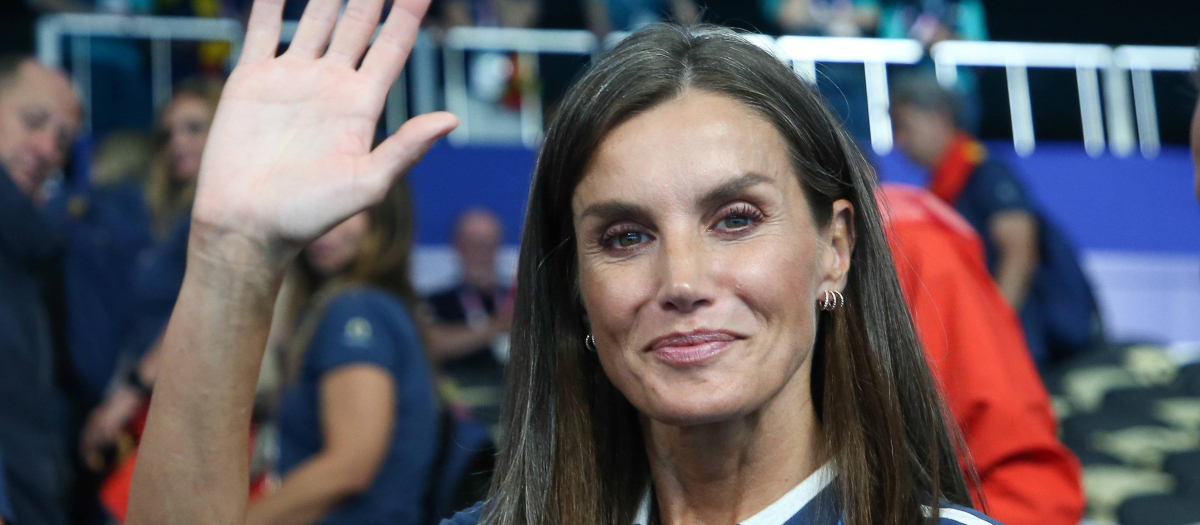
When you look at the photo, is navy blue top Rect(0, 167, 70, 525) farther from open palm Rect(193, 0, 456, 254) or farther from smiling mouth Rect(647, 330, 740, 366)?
smiling mouth Rect(647, 330, 740, 366)

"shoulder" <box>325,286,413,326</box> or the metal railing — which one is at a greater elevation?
the metal railing

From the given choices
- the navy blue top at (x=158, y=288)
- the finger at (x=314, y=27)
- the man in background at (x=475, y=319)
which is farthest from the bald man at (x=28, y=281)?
the man in background at (x=475, y=319)

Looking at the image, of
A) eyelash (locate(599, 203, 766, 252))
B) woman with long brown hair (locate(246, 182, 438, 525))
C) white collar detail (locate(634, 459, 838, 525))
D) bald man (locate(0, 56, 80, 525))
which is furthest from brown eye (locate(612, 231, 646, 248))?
bald man (locate(0, 56, 80, 525))

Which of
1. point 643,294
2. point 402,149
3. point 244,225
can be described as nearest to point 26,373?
point 244,225

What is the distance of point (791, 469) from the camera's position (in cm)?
159

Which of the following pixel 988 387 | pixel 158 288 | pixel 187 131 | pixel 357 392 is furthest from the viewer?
pixel 187 131

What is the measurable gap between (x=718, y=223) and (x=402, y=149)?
42 centimetres

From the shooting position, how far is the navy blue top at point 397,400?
113 inches

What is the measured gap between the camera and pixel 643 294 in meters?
1.49

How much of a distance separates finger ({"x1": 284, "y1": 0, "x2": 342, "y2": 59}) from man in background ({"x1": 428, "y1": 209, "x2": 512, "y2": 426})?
380 centimetres

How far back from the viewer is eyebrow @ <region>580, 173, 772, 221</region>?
1.49 meters

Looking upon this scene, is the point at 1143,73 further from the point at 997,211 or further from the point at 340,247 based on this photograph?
the point at 340,247

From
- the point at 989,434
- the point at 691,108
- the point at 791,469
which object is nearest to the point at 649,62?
the point at 691,108

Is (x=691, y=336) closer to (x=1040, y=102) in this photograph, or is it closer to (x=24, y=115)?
(x=24, y=115)
